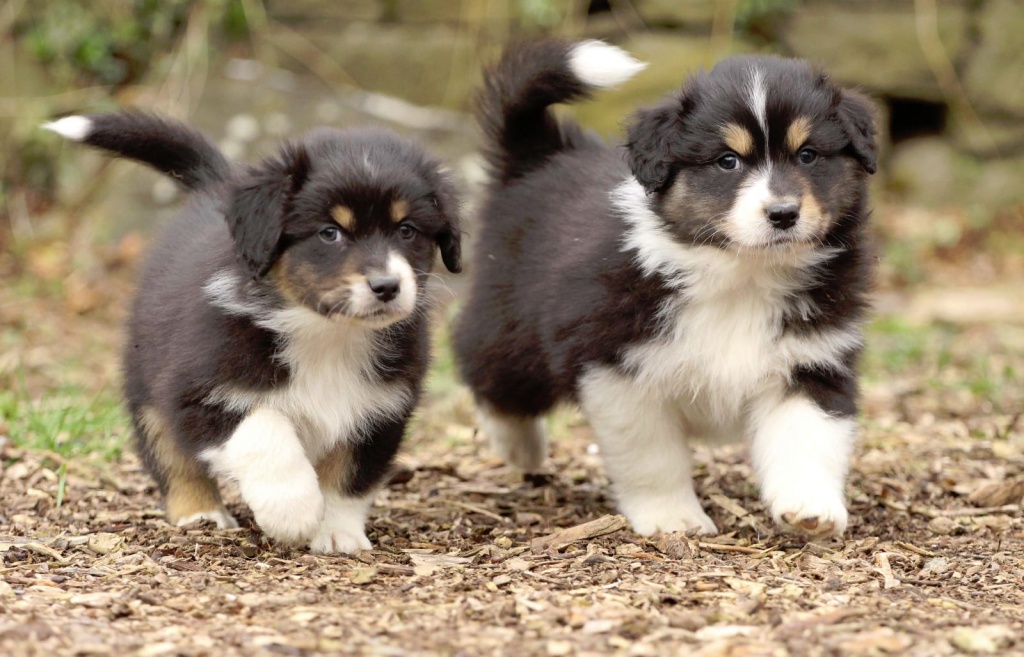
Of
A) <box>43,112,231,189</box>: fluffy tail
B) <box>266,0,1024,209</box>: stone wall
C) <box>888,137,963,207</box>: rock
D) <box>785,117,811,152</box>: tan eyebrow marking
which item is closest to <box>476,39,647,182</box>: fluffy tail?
<box>785,117,811,152</box>: tan eyebrow marking

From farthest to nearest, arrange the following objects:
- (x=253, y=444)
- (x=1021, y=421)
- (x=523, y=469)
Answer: (x=1021, y=421) → (x=523, y=469) → (x=253, y=444)

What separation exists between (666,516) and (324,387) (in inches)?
51.9

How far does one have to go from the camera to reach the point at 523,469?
5875mm

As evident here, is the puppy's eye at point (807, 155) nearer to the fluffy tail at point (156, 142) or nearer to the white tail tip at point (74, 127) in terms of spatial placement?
the fluffy tail at point (156, 142)

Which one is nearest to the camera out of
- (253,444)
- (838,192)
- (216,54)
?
(253,444)

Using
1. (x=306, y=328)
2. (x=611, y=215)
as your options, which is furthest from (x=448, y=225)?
(x=611, y=215)

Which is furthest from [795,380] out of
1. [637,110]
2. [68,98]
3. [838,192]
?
[68,98]

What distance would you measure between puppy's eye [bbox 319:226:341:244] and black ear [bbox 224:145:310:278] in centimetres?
12

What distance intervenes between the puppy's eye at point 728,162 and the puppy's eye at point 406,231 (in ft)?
3.36

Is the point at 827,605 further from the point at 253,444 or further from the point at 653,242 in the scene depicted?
the point at 253,444

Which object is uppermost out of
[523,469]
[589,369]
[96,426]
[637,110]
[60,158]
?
[637,110]

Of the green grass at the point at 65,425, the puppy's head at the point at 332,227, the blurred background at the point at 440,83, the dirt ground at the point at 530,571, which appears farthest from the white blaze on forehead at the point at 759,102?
the blurred background at the point at 440,83

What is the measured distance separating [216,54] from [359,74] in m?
1.18

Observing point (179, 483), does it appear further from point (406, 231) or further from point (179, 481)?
point (406, 231)
